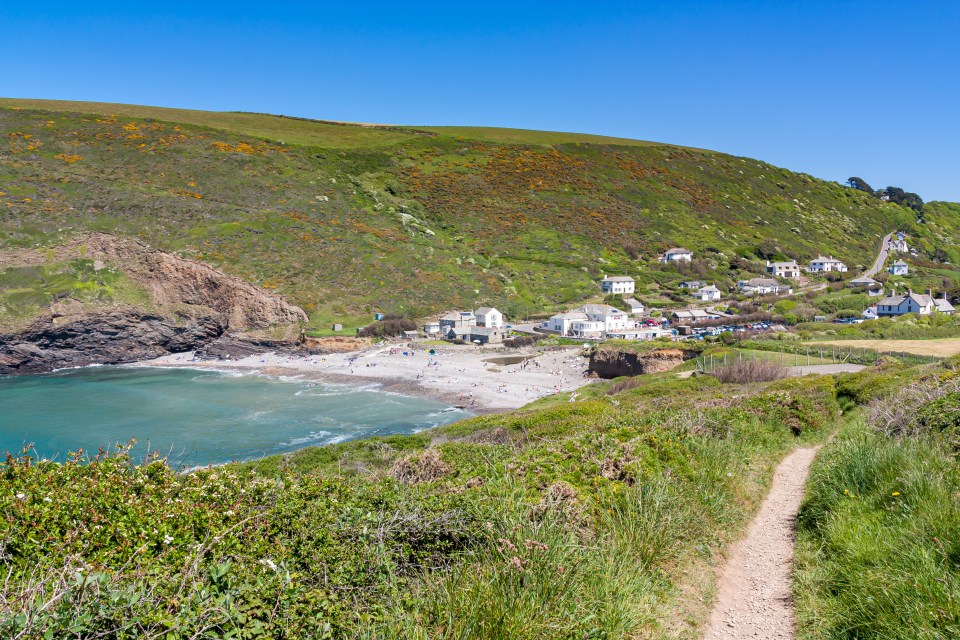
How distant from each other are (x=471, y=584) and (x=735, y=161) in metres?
160

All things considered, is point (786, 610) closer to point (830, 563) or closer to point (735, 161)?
point (830, 563)

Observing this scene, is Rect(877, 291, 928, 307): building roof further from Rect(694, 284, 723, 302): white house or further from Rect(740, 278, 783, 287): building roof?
Rect(694, 284, 723, 302): white house

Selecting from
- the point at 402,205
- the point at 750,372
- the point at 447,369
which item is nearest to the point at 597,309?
the point at 447,369

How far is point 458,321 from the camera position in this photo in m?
69.7

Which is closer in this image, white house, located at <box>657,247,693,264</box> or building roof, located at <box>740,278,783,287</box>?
building roof, located at <box>740,278,783,287</box>

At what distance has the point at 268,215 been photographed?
86.0 m

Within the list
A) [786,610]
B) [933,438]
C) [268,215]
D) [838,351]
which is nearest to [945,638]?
[786,610]

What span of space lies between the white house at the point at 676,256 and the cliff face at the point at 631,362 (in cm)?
5073

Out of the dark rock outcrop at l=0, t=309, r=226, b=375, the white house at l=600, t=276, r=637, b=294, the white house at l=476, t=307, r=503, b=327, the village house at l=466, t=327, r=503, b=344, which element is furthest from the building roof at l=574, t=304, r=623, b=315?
the dark rock outcrop at l=0, t=309, r=226, b=375

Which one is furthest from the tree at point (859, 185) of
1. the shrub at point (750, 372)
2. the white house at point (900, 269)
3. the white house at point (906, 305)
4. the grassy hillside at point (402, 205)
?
the shrub at point (750, 372)

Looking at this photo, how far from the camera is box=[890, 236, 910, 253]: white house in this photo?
11349 cm

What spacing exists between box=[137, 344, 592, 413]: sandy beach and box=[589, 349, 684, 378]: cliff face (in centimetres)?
177

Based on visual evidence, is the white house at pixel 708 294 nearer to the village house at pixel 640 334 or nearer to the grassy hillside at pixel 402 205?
the grassy hillside at pixel 402 205

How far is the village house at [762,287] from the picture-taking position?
85.6m
